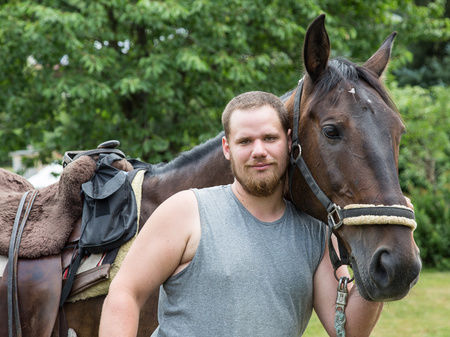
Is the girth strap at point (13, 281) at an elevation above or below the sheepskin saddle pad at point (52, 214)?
below

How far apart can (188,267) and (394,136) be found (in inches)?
36.5

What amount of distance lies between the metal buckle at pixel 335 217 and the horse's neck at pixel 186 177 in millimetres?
825

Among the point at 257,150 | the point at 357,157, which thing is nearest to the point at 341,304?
the point at 357,157

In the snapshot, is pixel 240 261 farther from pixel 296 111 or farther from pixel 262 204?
pixel 296 111

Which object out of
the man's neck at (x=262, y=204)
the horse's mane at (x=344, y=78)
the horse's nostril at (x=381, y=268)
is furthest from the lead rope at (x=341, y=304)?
the horse's mane at (x=344, y=78)

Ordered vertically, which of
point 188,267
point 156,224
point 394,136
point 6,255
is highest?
point 394,136

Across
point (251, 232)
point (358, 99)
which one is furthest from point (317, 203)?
point (358, 99)

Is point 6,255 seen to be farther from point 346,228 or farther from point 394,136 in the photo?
point 394,136

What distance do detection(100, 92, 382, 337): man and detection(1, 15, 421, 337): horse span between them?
0.40 feet

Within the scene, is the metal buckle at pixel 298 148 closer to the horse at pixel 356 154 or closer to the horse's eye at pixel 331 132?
the horse at pixel 356 154

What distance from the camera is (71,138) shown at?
21.9 ft

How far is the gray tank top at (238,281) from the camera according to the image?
1736 mm

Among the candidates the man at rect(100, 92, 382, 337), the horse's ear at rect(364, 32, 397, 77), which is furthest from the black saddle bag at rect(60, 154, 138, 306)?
the horse's ear at rect(364, 32, 397, 77)

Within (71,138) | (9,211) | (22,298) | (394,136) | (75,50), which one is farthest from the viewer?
(71,138)
